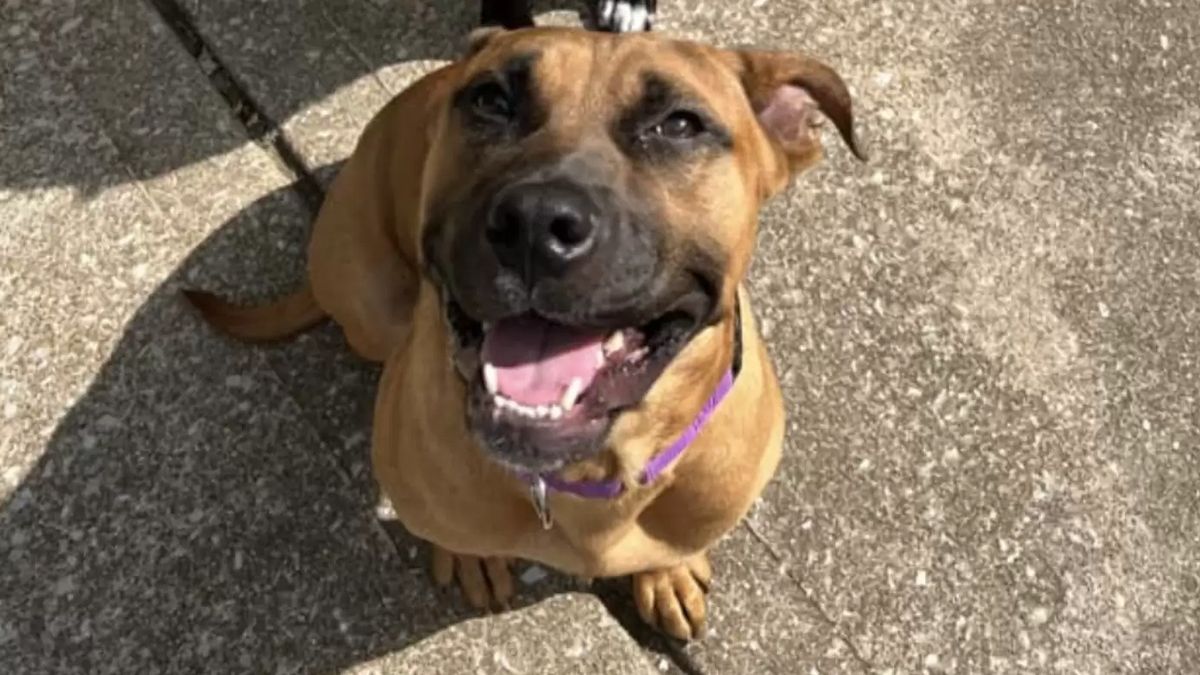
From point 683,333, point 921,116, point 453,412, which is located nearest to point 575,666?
point 453,412

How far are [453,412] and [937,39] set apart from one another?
193 centimetres

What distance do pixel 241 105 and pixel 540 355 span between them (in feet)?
5.53

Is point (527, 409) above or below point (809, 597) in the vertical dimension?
above

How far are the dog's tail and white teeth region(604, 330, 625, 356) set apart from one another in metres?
1.15

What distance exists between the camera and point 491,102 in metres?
2.40

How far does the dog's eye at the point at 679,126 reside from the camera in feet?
7.72

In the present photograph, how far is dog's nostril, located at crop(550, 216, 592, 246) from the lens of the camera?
2078 mm

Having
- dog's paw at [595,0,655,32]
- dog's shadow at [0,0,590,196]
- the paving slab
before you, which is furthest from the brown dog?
dog's paw at [595,0,655,32]

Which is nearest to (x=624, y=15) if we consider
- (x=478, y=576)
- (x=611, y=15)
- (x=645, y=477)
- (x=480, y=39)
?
(x=611, y=15)

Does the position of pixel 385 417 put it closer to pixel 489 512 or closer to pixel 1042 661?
pixel 489 512

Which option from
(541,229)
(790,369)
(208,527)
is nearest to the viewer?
(541,229)

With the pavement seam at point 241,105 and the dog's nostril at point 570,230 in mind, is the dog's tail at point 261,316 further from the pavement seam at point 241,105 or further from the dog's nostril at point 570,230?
the dog's nostril at point 570,230

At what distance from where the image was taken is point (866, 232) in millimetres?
3598

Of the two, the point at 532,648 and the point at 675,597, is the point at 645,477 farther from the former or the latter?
the point at 532,648
